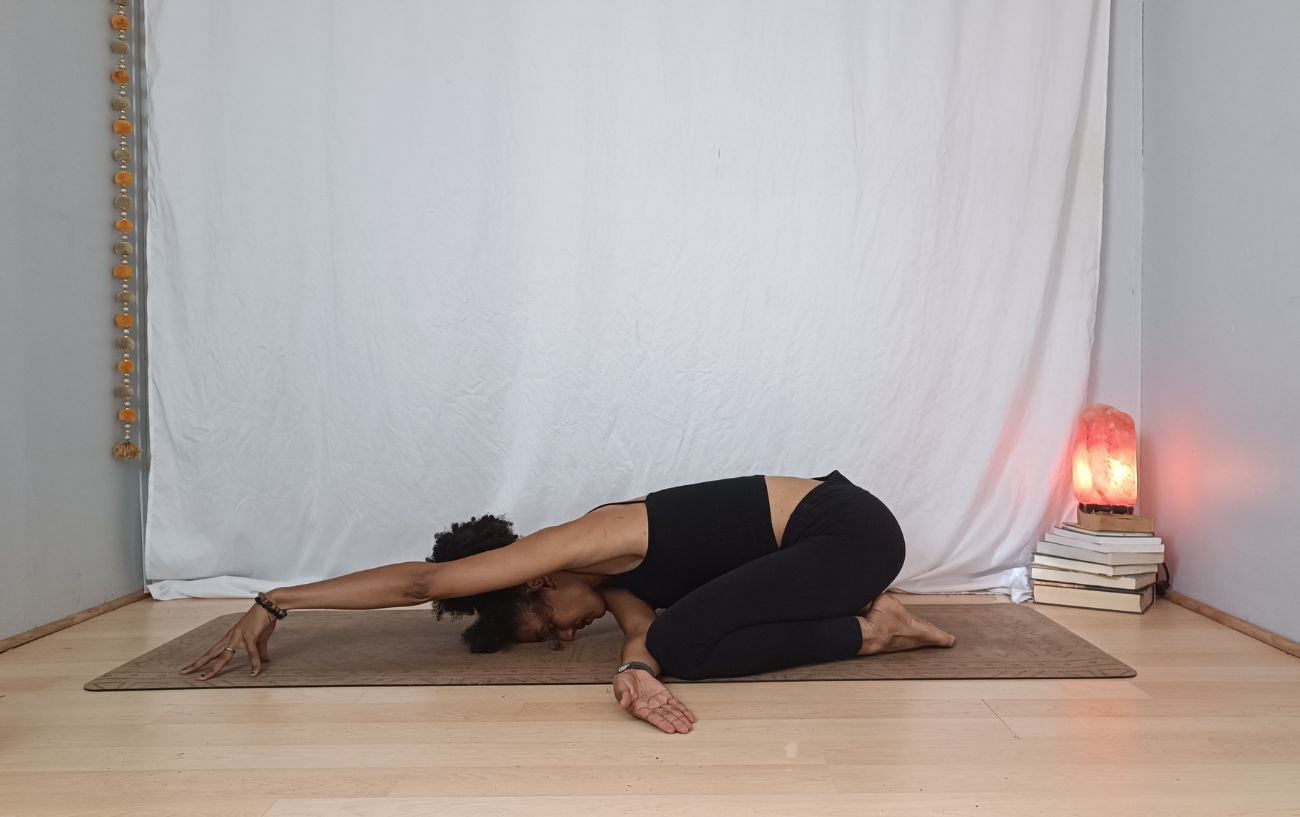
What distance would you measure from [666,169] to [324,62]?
4.25ft

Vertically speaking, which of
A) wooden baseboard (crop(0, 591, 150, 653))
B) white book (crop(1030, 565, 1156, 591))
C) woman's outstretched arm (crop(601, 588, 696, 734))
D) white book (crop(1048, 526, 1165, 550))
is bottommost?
wooden baseboard (crop(0, 591, 150, 653))

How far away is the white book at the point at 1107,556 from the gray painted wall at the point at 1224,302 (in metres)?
0.15

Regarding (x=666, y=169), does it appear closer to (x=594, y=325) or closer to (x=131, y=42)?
(x=594, y=325)

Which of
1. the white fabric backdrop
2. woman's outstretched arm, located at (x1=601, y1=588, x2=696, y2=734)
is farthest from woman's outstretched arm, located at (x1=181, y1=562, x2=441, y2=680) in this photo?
the white fabric backdrop

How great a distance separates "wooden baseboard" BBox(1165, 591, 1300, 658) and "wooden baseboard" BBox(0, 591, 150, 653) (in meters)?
3.49

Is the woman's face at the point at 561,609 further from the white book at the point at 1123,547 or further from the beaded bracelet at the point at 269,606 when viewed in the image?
the white book at the point at 1123,547

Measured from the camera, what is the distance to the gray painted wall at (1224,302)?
2.75m

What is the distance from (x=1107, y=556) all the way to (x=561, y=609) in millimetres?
1813

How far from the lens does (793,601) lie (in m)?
2.38

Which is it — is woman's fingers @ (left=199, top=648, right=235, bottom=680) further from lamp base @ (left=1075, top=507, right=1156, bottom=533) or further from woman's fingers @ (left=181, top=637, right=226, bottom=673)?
lamp base @ (left=1075, top=507, right=1156, bottom=533)

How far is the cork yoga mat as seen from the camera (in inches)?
92.9

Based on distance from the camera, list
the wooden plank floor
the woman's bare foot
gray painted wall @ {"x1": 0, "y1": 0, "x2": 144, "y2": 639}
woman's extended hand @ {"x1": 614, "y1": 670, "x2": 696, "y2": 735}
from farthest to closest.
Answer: gray painted wall @ {"x1": 0, "y1": 0, "x2": 144, "y2": 639}, the woman's bare foot, woman's extended hand @ {"x1": 614, "y1": 670, "x2": 696, "y2": 735}, the wooden plank floor

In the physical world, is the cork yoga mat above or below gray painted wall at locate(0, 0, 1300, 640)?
below

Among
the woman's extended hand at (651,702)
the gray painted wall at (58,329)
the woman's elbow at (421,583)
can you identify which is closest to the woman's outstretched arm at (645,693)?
the woman's extended hand at (651,702)
